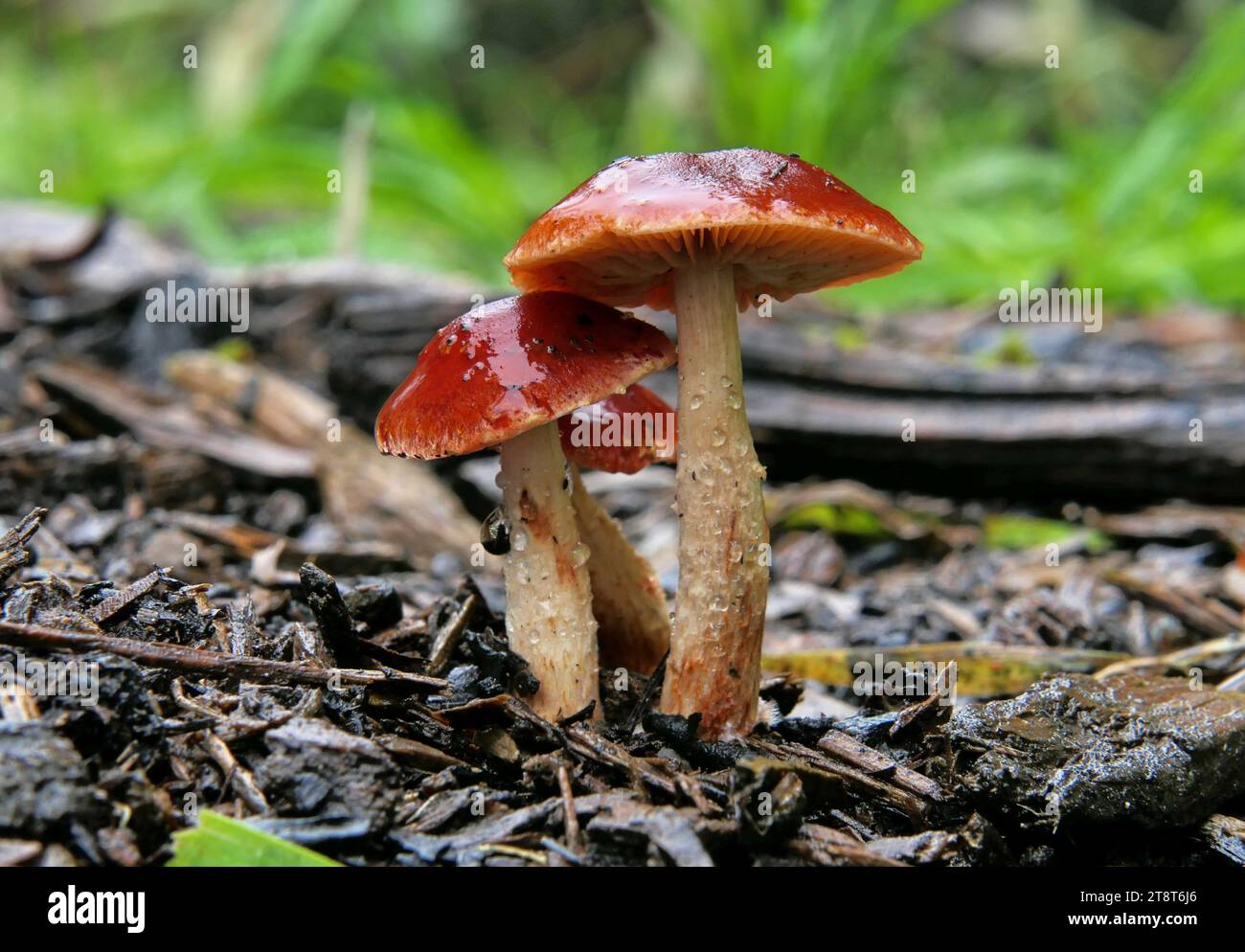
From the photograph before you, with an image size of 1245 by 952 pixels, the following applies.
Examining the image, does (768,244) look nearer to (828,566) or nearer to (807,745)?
(807,745)

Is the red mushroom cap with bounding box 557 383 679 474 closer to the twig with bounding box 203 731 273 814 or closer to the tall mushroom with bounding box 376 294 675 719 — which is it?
the tall mushroom with bounding box 376 294 675 719

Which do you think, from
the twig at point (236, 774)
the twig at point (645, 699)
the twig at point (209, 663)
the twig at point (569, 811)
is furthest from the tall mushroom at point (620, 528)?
the twig at point (236, 774)

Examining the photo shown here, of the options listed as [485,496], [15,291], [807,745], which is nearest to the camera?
[807,745]

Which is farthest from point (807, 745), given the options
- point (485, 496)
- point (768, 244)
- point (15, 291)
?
point (15, 291)

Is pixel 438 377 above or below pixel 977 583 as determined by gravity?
above

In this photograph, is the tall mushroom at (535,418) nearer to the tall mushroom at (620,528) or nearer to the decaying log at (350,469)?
the tall mushroom at (620,528)

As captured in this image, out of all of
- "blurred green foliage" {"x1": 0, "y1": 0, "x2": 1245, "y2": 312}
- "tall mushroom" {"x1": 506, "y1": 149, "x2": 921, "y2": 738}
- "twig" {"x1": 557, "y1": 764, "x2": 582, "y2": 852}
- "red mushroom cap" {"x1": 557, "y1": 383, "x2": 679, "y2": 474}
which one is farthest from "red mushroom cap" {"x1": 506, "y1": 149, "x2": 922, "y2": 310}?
"blurred green foliage" {"x1": 0, "y1": 0, "x2": 1245, "y2": 312}
